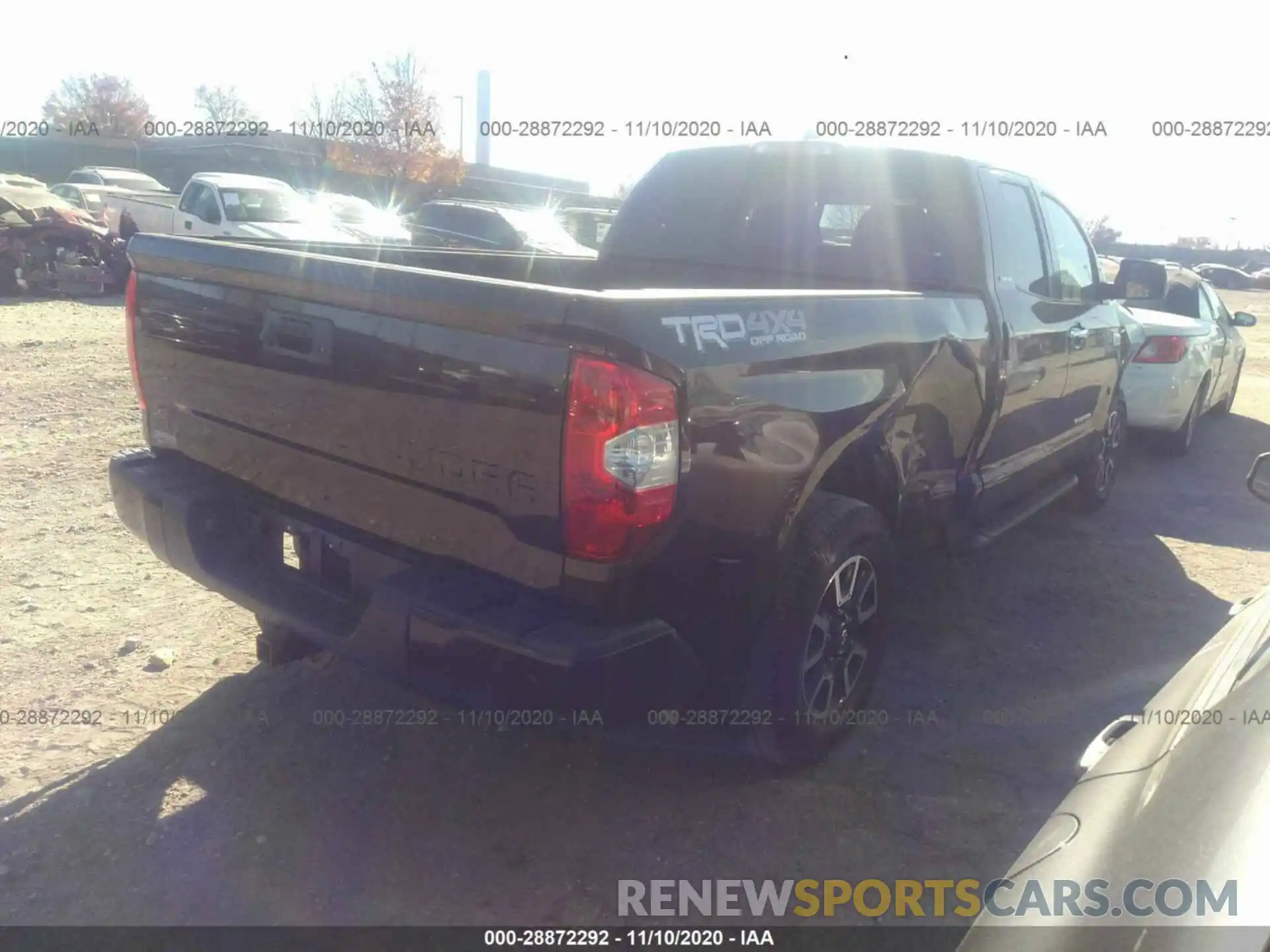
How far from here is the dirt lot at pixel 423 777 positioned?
271 cm

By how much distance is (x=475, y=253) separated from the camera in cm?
471

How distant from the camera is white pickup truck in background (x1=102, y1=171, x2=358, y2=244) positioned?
14.7 metres

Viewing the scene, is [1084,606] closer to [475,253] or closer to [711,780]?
[711,780]

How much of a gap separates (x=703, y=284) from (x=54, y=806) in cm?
317

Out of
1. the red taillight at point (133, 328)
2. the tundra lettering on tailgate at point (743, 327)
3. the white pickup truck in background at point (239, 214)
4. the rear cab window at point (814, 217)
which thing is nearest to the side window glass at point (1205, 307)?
the rear cab window at point (814, 217)

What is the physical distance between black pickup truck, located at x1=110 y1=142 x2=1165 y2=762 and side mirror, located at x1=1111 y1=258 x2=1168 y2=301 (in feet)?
5.06

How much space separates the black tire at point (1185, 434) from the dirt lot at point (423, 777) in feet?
12.3

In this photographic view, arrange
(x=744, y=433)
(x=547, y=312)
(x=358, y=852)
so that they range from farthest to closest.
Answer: (x=358, y=852)
(x=744, y=433)
(x=547, y=312)

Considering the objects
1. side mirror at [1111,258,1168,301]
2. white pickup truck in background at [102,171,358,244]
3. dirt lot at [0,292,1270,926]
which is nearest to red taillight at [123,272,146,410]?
dirt lot at [0,292,1270,926]

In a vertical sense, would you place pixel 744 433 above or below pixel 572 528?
above

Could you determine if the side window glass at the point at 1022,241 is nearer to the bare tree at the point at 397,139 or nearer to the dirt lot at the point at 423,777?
the dirt lot at the point at 423,777

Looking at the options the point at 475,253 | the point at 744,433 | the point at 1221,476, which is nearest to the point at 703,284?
the point at 475,253

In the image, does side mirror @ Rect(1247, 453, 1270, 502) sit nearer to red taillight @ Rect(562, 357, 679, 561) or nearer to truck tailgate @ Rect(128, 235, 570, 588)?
red taillight @ Rect(562, 357, 679, 561)

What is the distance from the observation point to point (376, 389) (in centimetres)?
264
